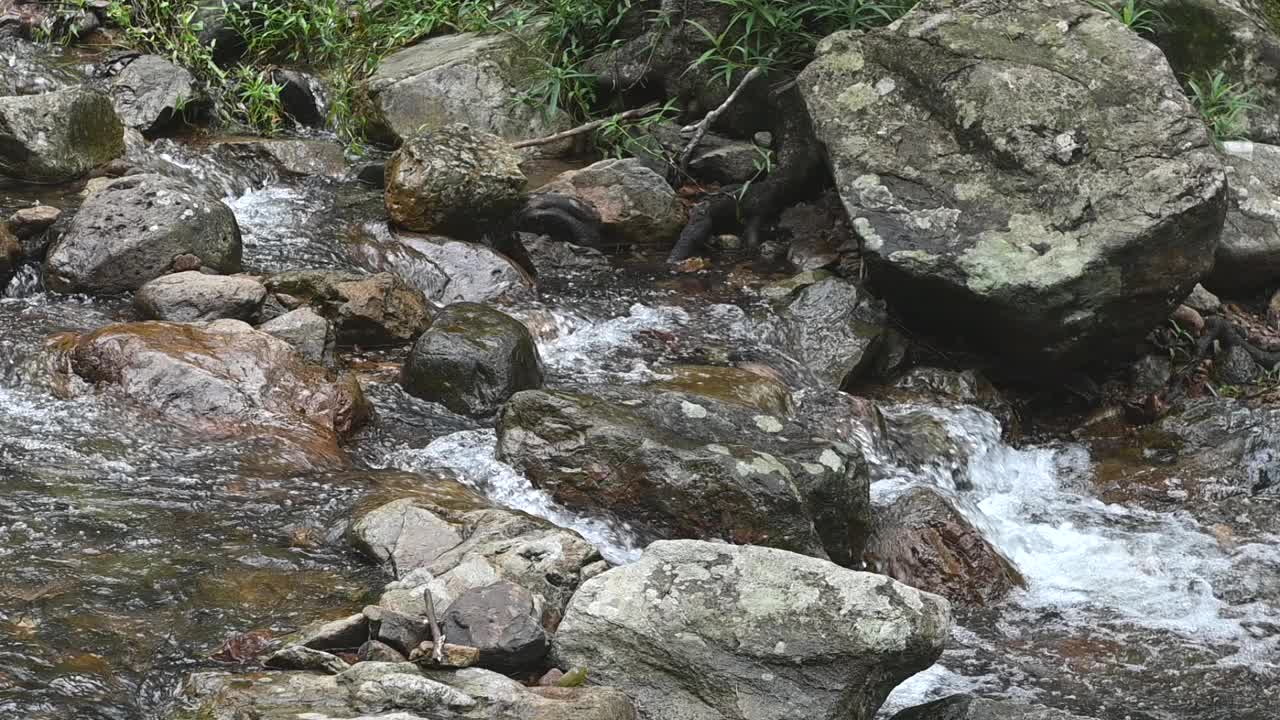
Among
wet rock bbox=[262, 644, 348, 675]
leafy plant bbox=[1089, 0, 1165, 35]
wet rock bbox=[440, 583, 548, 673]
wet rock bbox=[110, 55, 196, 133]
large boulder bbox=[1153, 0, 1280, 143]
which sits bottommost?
large boulder bbox=[1153, 0, 1280, 143]

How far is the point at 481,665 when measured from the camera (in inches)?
122

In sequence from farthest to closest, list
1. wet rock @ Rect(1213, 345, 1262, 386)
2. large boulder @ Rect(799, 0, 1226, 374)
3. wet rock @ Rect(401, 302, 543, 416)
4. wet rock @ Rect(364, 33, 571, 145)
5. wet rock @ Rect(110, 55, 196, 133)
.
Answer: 1. wet rock @ Rect(364, 33, 571, 145)
2. wet rock @ Rect(110, 55, 196, 133)
3. wet rock @ Rect(1213, 345, 1262, 386)
4. large boulder @ Rect(799, 0, 1226, 374)
5. wet rock @ Rect(401, 302, 543, 416)

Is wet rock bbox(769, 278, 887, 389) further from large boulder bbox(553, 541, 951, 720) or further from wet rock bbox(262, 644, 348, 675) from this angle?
wet rock bbox(262, 644, 348, 675)

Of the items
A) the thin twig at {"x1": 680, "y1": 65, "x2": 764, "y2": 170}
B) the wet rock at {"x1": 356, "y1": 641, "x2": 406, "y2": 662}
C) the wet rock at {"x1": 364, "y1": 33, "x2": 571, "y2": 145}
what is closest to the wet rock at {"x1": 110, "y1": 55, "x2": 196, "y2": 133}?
the wet rock at {"x1": 364, "y1": 33, "x2": 571, "y2": 145}

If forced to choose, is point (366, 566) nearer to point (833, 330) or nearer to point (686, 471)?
point (686, 471)

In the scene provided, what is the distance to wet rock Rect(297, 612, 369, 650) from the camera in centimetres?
315

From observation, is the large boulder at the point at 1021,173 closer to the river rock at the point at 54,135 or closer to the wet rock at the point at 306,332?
the wet rock at the point at 306,332

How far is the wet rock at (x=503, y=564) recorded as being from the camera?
333 cm

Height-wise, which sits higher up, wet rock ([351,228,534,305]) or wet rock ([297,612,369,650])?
wet rock ([297,612,369,650])

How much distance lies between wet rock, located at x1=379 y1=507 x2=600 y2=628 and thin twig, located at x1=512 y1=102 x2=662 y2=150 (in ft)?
13.0

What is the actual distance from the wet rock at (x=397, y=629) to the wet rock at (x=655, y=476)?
1457 mm

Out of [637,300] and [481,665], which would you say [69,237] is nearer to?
[637,300]

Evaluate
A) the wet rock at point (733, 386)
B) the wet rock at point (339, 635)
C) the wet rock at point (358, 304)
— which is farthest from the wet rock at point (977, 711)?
the wet rock at point (358, 304)

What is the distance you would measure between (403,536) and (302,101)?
577 centimetres
